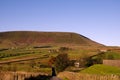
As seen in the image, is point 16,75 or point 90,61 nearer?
point 16,75

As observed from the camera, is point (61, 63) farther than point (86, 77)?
Yes

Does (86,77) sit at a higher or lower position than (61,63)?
higher

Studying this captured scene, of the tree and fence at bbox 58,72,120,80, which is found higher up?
fence at bbox 58,72,120,80

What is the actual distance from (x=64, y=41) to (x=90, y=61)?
14327 centimetres

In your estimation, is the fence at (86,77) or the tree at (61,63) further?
the tree at (61,63)

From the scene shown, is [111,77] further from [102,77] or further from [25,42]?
[25,42]

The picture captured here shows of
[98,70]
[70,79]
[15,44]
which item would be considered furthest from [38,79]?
[15,44]

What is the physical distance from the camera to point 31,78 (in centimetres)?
3180

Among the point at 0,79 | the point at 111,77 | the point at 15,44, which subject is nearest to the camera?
the point at 111,77

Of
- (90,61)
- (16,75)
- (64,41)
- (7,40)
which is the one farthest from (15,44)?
(16,75)

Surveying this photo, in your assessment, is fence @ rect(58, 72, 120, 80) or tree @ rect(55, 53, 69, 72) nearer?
fence @ rect(58, 72, 120, 80)

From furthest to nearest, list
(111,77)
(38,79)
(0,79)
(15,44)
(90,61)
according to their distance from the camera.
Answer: (15,44) < (90,61) < (0,79) < (38,79) < (111,77)

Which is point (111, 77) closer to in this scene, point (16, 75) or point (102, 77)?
point (102, 77)

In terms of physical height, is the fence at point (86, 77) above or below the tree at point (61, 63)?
above
